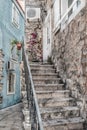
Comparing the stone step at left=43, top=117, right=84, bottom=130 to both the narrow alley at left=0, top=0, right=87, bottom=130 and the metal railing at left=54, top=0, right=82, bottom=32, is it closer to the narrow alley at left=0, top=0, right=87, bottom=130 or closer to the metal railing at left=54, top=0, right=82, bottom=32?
the narrow alley at left=0, top=0, right=87, bottom=130

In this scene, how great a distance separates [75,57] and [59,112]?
1354 millimetres

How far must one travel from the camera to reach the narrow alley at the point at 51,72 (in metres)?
5.02

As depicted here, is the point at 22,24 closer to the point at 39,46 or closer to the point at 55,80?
the point at 39,46

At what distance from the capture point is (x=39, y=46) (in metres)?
12.3

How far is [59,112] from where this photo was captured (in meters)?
5.23

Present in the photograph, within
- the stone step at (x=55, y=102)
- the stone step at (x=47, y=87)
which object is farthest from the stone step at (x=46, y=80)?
A: the stone step at (x=55, y=102)

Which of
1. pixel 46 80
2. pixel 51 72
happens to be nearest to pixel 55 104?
pixel 46 80

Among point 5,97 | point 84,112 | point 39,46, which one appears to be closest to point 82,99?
point 84,112

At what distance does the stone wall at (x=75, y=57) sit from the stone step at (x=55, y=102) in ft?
0.62

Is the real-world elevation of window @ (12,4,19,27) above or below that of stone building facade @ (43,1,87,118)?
above

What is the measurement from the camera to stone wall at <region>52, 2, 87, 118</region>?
5.11m

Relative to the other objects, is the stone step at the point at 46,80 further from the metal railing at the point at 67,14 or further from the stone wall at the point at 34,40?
the stone wall at the point at 34,40

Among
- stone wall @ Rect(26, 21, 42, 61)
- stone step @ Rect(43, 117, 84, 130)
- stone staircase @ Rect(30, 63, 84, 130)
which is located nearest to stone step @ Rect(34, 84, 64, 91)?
stone staircase @ Rect(30, 63, 84, 130)

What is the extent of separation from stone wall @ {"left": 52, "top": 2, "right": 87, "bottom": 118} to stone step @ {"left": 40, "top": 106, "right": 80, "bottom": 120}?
0.20m
